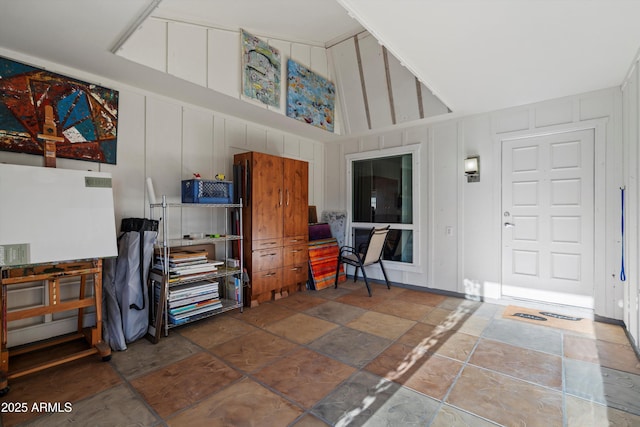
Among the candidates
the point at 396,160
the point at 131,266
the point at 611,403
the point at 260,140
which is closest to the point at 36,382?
the point at 131,266

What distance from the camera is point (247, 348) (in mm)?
2742

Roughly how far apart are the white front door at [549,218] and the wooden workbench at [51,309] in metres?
4.70

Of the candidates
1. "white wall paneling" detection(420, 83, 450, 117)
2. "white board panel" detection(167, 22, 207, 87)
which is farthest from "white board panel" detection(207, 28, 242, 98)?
"white wall paneling" detection(420, 83, 450, 117)

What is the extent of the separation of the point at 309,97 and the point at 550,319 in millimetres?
4257

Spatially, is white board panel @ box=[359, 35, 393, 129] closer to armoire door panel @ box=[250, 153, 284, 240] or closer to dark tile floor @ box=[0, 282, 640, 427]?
armoire door panel @ box=[250, 153, 284, 240]

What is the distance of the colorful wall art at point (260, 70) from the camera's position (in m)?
3.54

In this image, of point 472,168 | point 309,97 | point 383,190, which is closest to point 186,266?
point 309,97

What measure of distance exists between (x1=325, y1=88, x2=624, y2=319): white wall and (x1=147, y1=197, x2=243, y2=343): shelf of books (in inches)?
113

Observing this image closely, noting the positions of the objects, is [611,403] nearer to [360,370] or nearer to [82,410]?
[360,370]

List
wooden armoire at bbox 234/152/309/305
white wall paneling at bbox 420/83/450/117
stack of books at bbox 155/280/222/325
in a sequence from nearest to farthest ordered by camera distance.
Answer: stack of books at bbox 155/280/222/325
wooden armoire at bbox 234/152/309/305
white wall paneling at bbox 420/83/450/117

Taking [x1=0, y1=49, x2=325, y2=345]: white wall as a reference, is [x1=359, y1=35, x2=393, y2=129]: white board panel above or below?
above

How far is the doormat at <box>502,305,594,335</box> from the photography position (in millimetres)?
3262

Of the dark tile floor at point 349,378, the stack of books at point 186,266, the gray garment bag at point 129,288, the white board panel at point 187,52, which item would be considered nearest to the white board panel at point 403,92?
the white board panel at point 187,52

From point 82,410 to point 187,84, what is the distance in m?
2.95
